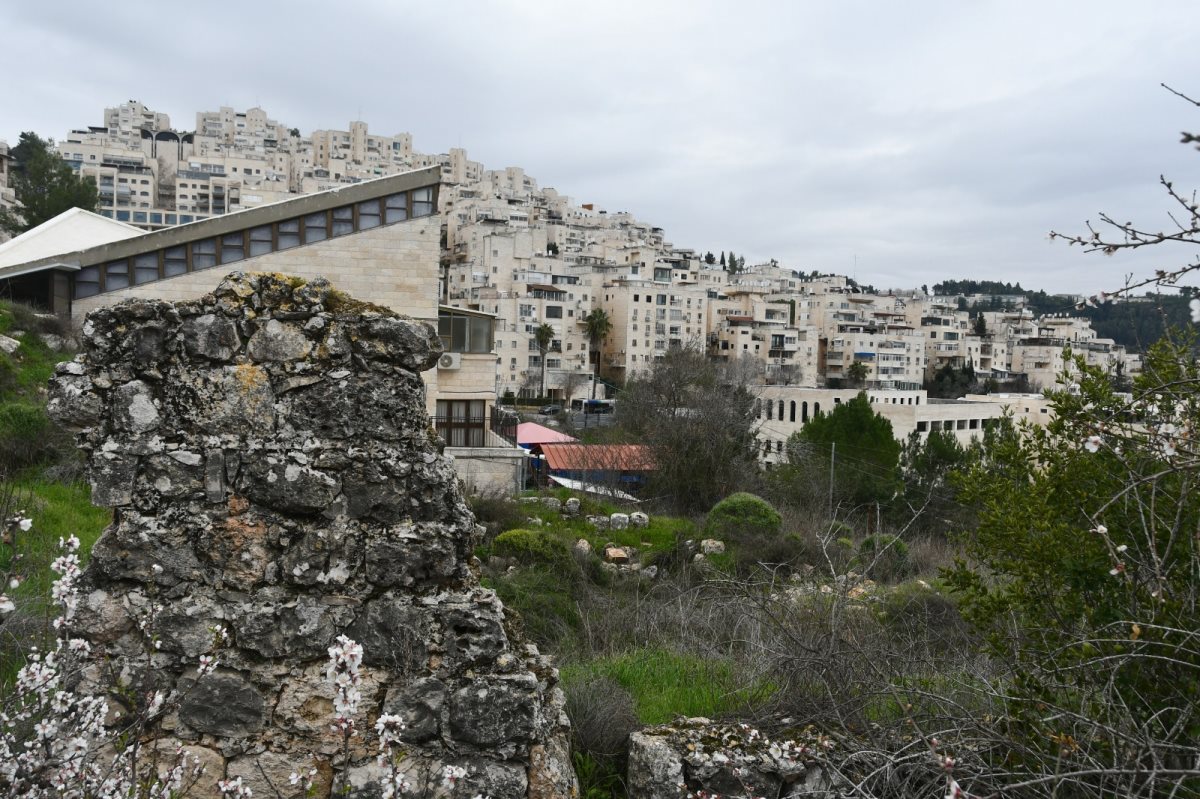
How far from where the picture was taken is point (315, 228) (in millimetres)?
17797

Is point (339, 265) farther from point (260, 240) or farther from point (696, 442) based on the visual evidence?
point (696, 442)

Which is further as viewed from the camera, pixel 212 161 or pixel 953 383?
pixel 212 161

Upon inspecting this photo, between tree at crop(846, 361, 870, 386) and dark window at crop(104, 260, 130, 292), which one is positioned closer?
dark window at crop(104, 260, 130, 292)

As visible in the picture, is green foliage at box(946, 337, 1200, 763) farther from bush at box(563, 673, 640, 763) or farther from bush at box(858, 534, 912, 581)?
bush at box(858, 534, 912, 581)

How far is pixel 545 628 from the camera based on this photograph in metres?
8.02

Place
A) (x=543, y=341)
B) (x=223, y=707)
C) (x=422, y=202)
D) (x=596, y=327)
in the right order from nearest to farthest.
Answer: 1. (x=223, y=707)
2. (x=422, y=202)
3. (x=543, y=341)
4. (x=596, y=327)

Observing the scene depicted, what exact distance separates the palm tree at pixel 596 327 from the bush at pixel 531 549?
52.7 m

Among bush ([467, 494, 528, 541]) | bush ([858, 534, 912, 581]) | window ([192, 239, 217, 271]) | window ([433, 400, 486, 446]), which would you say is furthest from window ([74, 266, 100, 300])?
bush ([858, 534, 912, 581])

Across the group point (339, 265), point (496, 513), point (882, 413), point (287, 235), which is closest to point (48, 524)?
point (496, 513)

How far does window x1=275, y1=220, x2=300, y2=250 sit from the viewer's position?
1761 cm

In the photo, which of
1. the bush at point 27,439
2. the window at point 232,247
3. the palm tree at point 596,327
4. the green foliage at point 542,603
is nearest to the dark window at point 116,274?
the window at point 232,247

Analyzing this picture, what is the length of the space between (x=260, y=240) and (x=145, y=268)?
251cm

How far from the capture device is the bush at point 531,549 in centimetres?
1088

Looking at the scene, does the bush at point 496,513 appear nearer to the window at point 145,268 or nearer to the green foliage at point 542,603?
the green foliage at point 542,603
